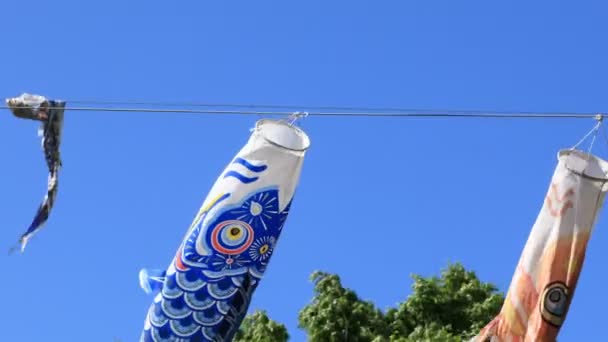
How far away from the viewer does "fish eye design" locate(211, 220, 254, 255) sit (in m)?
10.6

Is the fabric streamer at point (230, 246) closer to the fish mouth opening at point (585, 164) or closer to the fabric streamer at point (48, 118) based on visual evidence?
the fabric streamer at point (48, 118)

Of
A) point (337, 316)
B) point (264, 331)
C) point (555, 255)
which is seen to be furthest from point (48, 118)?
point (337, 316)

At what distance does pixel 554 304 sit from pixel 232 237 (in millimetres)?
2440

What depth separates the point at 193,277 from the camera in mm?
10516

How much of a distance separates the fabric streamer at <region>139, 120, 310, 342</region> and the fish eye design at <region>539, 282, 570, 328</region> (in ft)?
7.21

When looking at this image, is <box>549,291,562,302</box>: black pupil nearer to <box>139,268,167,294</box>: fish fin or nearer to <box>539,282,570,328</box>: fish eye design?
<box>539,282,570,328</box>: fish eye design

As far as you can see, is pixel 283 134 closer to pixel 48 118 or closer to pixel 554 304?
pixel 48 118

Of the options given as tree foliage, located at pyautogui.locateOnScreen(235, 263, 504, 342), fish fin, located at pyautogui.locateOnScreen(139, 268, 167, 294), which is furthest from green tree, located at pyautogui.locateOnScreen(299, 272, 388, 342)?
fish fin, located at pyautogui.locateOnScreen(139, 268, 167, 294)

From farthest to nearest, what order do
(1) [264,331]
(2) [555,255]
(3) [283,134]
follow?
(1) [264,331] → (3) [283,134] → (2) [555,255]

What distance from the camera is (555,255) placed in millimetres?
9773

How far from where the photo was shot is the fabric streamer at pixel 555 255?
965 centimetres

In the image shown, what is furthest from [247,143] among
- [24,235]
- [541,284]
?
[541,284]

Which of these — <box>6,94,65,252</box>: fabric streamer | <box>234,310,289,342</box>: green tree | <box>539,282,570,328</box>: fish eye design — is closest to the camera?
<box>539,282,570,328</box>: fish eye design

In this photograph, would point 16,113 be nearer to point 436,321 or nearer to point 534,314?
point 534,314
